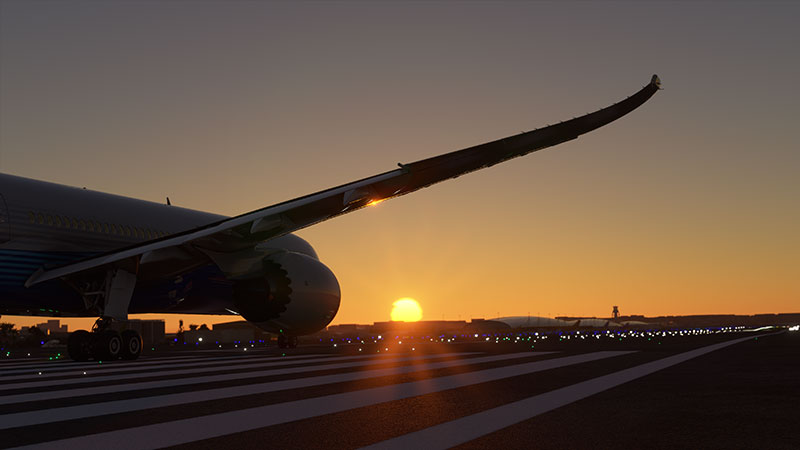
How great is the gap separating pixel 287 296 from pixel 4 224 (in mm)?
5713

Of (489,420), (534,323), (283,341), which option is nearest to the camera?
(489,420)

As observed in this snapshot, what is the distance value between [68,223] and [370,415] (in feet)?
36.5

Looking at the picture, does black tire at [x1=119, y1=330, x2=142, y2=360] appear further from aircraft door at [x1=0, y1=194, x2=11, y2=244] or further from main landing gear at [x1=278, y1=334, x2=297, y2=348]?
main landing gear at [x1=278, y1=334, x2=297, y2=348]

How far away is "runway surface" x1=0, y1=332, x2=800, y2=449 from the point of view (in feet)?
17.3

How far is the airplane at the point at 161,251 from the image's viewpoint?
12203mm

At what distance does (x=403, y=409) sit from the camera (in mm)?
6914

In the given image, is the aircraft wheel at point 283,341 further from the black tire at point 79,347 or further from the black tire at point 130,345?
Result: the black tire at point 79,347

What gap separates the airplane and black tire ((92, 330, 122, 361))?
0.02 metres

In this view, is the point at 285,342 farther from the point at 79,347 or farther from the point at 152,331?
the point at 152,331

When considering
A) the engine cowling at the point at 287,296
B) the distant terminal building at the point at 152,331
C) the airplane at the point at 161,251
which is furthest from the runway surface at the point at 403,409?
the distant terminal building at the point at 152,331

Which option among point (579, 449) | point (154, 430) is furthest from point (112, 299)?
point (579, 449)

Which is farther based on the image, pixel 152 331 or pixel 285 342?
pixel 152 331

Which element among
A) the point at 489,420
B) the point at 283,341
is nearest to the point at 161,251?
the point at 489,420

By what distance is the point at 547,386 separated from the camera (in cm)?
904
